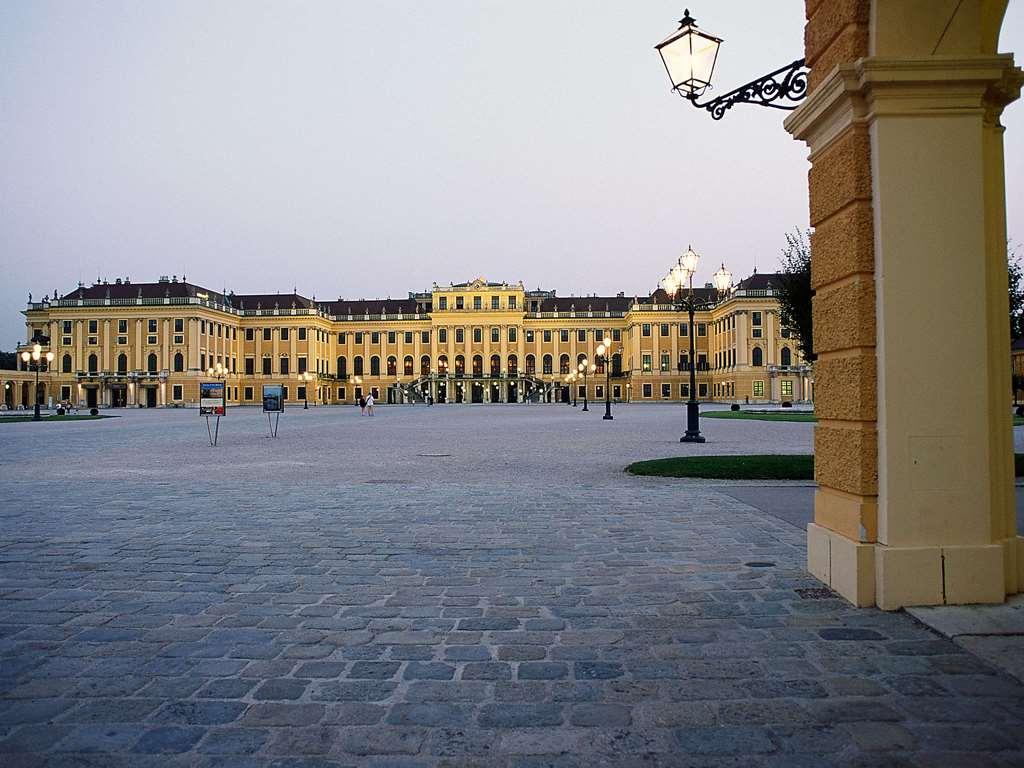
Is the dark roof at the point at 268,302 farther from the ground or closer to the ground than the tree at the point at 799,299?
farther from the ground

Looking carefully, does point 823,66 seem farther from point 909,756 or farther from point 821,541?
point 909,756

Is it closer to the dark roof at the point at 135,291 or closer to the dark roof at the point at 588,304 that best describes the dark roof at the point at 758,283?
the dark roof at the point at 588,304

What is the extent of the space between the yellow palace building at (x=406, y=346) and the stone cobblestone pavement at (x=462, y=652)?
71135 mm

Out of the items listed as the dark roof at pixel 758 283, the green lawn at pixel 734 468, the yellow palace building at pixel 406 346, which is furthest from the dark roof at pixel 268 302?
the green lawn at pixel 734 468

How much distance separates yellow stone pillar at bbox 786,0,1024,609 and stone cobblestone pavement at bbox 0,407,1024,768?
1.96 ft

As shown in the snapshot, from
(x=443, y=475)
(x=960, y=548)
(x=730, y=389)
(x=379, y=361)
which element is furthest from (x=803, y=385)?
(x=960, y=548)

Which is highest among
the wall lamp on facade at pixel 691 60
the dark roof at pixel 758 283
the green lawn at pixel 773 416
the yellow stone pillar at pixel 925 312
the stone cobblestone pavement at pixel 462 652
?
the dark roof at pixel 758 283

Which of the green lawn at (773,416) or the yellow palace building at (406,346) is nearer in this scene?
the green lawn at (773,416)

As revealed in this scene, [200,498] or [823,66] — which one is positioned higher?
[823,66]

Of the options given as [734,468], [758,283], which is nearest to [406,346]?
[758,283]

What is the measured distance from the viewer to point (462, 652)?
11.2 feet

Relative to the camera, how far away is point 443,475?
11.2 meters

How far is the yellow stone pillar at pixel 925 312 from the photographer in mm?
4066

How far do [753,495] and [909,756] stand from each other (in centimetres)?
629
